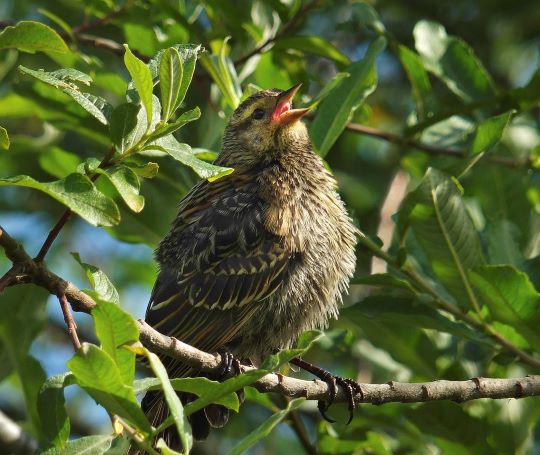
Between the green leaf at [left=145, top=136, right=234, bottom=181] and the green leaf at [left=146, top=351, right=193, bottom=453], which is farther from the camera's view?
the green leaf at [left=145, top=136, right=234, bottom=181]

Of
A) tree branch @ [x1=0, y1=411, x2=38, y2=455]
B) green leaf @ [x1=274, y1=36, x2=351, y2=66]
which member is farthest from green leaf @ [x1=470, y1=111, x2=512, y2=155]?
tree branch @ [x1=0, y1=411, x2=38, y2=455]

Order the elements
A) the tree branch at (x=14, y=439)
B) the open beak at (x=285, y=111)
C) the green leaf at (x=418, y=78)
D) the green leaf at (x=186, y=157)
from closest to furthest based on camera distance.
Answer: the green leaf at (x=186, y=157)
the tree branch at (x=14, y=439)
the open beak at (x=285, y=111)
the green leaf at (x=418, y=78)

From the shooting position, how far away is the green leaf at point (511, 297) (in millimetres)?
3357

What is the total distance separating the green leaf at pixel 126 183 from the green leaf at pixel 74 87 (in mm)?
143

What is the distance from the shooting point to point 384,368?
15.4 ft

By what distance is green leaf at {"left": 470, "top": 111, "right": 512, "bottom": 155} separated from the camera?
375 centimetres

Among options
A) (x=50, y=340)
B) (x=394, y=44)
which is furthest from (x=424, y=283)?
(x=50, y=340)

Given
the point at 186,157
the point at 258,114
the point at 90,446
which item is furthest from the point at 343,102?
the point at 90,446

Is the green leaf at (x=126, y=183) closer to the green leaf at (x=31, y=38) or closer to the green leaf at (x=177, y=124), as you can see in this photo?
the green leaf at (x=177, y=124)

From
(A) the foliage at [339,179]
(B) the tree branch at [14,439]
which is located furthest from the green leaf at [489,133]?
(B) the tree branch at [14,439]

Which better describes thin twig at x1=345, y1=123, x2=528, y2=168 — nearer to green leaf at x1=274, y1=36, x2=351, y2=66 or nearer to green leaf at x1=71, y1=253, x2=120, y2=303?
green leaf at x1=274, y1=36, x2=351, y2=66

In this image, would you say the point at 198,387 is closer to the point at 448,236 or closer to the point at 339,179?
the point at 448,236

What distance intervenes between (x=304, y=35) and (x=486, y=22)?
95.9 inches

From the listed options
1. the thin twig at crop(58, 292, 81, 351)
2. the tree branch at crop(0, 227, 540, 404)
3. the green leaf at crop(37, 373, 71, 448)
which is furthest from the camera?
the tree branch at crop(0, 227, 540, 404)
